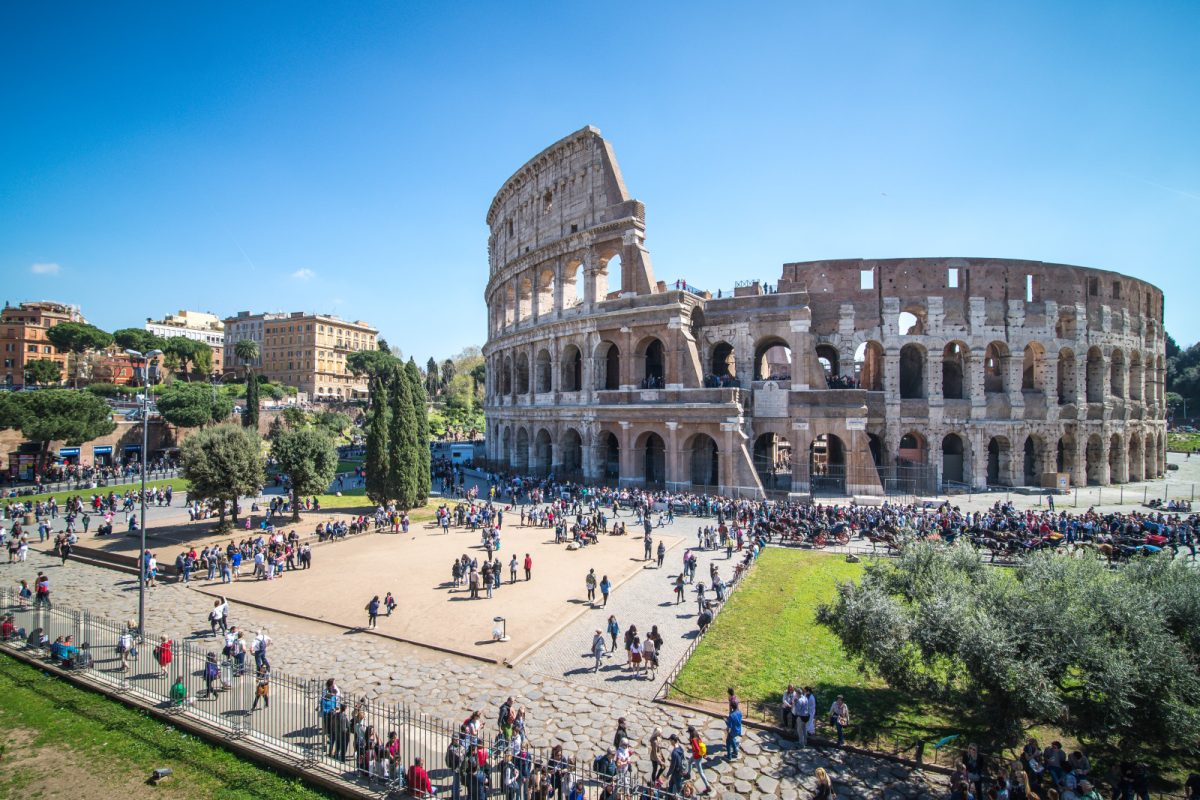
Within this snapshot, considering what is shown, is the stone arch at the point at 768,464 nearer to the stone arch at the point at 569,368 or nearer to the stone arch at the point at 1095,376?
the stone arch at the point at 569,368

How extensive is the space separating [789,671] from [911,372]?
33456 millimetres

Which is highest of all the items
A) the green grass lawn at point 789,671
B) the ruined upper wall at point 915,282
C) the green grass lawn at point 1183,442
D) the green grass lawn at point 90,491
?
the ruined upper wall at point 915,282

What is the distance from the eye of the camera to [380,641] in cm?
1455

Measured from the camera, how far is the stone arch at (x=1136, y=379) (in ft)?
138

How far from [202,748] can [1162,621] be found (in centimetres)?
1675

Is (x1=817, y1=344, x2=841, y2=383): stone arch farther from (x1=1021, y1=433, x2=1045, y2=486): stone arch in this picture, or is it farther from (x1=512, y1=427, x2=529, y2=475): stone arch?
(x1=512, y1=427, x2=529, y2=475): stone arch

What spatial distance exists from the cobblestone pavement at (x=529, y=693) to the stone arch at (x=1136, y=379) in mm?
45505

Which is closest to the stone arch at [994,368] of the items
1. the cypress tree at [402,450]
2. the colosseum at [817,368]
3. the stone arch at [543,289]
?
the colosseum at [817,368]

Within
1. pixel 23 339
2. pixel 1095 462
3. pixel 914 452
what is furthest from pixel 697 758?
pixel 23 339

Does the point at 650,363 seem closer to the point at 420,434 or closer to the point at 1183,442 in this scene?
the point at 420,434

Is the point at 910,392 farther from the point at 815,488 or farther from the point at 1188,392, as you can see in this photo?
the point at 1188,392

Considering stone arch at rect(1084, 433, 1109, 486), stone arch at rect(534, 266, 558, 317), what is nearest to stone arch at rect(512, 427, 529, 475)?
stone arch at rect(534, 266, 558, 317)

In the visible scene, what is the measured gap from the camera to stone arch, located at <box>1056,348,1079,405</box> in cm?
3797

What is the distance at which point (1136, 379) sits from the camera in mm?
42969
